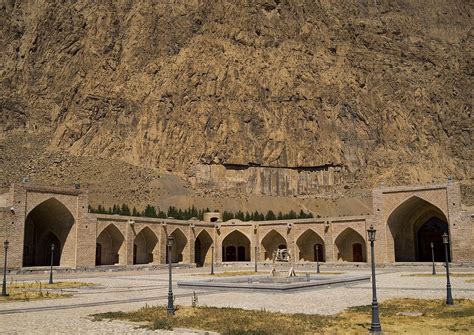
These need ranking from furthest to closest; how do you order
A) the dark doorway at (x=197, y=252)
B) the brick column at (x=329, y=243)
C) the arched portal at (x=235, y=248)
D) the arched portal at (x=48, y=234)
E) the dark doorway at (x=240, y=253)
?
the dark doorway at (x=240, y=253) → the arched portal at (x=235, y=248) → the dark doorway at (x=197, y=252) → the brick column at (x=329, y=243) → the arched portal at (x=48, y=234)

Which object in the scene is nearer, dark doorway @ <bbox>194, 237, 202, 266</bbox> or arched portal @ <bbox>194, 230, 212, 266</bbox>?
arched portal @ <bbox>194, 230, 212, 266</bbox>

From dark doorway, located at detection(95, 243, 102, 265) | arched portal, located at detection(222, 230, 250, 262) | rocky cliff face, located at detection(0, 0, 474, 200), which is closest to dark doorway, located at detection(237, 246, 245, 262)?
arched portal, located at detection(222, 230, 250, 262)

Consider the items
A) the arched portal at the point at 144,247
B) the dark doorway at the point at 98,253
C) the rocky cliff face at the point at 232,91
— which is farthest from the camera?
the rocky cliff face at the point at 232,91

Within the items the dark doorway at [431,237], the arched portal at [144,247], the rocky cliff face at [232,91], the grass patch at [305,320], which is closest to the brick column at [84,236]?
the arched portal at [144,247]

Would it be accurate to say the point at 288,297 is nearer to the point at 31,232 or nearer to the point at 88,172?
the point at 31,232

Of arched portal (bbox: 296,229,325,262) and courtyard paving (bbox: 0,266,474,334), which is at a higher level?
arched portal (bbox: 296,229,325,262)

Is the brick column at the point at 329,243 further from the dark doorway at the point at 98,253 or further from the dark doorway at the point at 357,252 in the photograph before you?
the dark doorway at the point at 98,253

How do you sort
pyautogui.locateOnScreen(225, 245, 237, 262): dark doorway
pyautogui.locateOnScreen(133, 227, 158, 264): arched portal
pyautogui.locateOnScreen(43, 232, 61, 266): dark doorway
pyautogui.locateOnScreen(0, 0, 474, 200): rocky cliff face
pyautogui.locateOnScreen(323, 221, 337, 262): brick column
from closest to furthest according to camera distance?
pyautogui.locateOnScreen(43, 232, 61, 266): dark doorway
pyautogui.locateOnScreen(323, 221, 337, 262): brick column
pyautogui.locateOnScreen(133, 227, 158, 264): arched portal
pyautogui.locateOnScreen(225, 245, 237, 262): dark doorway
pyautogui.locateOnScreen(0, 0, 474, 200): rocky cliff face

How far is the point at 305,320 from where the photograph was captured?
1126 cm

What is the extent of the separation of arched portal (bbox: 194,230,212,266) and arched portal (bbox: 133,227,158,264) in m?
6.36

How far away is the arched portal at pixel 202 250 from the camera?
47378 mm

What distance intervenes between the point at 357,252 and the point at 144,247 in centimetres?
Answer: 1660

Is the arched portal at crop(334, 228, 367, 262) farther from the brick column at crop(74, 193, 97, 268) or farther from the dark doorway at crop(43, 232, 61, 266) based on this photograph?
the dark doorway at crop(43, 232, 61, 266)

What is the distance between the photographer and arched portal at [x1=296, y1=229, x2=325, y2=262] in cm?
4344
